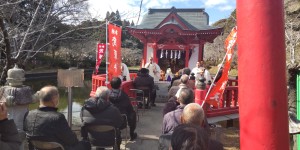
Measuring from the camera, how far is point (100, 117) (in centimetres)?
417

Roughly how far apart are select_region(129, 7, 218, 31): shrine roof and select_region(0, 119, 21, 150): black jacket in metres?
12.1

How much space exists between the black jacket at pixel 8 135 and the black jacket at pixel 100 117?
1.65 meters

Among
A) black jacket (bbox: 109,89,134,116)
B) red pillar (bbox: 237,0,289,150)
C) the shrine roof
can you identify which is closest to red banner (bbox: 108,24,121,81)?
black jacket (bbox: 109,89,134,116)

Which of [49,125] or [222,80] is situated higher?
A: [222,80]

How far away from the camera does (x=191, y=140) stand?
227cm

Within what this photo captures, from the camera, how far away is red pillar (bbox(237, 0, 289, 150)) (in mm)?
1544

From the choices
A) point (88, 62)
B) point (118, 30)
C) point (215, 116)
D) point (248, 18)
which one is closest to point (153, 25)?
point (118, 30)

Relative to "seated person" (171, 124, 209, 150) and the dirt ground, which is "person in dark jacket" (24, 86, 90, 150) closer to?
"seated person" (171, 124, 209, 150)

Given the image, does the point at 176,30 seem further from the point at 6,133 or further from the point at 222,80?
the point at 6,133

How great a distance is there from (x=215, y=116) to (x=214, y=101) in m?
1.87

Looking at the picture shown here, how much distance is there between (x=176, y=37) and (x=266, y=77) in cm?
1307

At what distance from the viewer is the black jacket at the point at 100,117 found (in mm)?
4160

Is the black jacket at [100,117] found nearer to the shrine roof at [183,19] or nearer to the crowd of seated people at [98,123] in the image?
the crowd of seated people at [98,123]

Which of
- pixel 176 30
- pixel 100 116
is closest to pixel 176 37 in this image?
pixel 176 30
